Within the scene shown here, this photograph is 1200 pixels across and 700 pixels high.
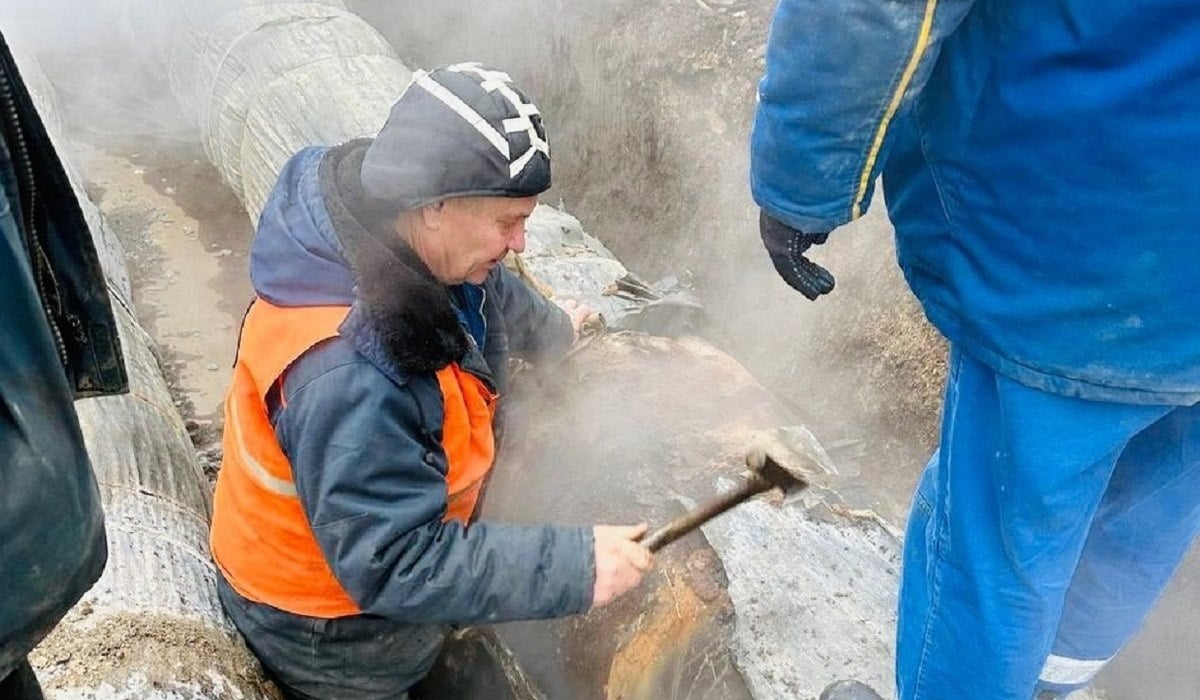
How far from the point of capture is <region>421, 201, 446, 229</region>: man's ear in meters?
1.91

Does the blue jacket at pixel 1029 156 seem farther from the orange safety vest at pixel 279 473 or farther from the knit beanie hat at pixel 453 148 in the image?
the orange safety vest at pixel 279 473

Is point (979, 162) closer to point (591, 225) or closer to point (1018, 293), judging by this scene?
point (1018, 293)

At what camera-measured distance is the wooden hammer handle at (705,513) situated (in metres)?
2.17

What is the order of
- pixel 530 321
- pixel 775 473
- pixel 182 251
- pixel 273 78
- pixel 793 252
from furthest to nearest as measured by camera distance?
pixel 182 251 → pixel 273 78 → pixel 530 321 → pixel 775 473 → pixel 793 252

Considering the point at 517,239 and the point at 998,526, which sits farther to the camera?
the point at 517,239

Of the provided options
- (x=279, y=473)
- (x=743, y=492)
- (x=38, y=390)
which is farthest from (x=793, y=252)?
(x=38, y=390)

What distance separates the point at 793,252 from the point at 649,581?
899 mm

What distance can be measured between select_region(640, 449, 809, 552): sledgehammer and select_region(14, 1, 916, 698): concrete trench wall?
0.22 metres

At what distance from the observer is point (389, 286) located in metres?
1.89

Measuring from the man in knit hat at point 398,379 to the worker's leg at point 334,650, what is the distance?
0.50 ft

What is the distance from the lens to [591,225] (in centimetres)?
574

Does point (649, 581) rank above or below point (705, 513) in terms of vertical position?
below

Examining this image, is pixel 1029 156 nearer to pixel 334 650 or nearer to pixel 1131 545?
pixel 1131 545

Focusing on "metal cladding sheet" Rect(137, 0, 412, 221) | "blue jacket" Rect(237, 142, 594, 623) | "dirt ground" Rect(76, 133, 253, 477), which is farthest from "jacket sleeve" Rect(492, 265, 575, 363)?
"dirt ground" Rect(76, 133, 253, 477)
